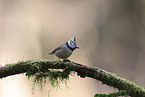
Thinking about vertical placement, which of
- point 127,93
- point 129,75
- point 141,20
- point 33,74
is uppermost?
point 141,20

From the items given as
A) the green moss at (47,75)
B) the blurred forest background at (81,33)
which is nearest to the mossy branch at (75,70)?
the green moss at (47,75)

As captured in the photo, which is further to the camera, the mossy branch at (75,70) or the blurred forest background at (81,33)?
the blurred forest background at (81,33)

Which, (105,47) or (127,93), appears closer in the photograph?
(127,93)

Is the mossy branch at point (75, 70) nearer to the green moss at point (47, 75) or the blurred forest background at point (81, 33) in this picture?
the green moss at point (47, 75)

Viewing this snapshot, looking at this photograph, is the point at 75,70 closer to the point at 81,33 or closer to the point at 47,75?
the point at 47,75

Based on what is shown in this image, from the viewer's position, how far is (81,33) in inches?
189

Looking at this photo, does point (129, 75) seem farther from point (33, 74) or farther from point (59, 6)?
point (33, 74)

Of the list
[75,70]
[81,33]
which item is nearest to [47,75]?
[75,70]

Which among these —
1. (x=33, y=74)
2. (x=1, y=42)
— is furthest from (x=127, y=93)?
(x=1, y=42)

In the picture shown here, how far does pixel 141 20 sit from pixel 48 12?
264 centimetres

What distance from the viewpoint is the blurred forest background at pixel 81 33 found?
4.67 metres

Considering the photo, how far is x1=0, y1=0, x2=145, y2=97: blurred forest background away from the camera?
4672mm

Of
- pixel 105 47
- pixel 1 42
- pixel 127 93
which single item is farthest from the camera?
pixel 105 47

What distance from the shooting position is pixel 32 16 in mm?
4812
